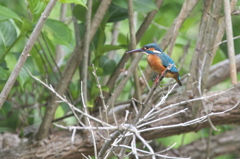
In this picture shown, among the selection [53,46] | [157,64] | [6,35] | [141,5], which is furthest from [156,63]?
[53,46]

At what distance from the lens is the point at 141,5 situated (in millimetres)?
3146

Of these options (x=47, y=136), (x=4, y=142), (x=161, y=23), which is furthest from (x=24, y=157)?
(x=161, y=23)

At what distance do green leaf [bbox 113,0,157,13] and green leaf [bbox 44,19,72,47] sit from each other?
0.49 metres

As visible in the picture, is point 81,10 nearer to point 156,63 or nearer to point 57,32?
point 57,32

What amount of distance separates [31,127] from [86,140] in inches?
26.0

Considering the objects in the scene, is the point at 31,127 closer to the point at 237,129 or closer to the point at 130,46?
the point at 130,46

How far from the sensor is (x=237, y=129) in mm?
4766

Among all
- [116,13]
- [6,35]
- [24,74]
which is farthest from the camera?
[116,13]

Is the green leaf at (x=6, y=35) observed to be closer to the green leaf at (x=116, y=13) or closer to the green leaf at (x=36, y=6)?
the green leaf at (x=36, y=6)

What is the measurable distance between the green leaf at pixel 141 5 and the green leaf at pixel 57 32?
0.49 meters

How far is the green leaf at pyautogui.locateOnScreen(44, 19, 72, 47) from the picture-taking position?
2.88 m

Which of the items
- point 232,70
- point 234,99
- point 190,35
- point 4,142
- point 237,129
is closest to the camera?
point 232,70

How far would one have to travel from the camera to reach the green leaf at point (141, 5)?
3.09 meters

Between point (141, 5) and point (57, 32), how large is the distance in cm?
69
